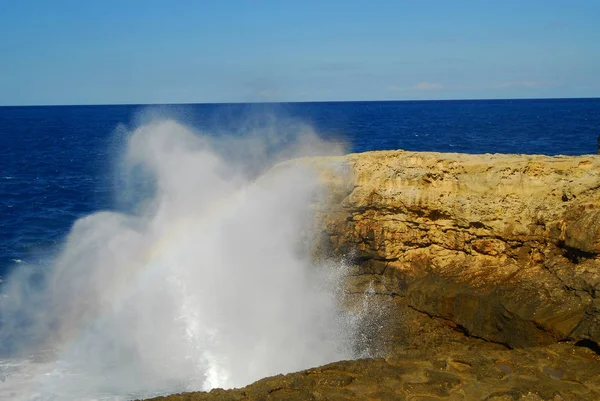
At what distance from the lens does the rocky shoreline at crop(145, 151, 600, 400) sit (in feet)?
26.5

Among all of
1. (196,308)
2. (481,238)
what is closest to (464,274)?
(481,238)

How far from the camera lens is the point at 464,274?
11.4m

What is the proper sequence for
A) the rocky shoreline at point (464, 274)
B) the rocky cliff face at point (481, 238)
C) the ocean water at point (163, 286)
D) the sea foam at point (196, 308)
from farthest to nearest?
the ocean water at point (163, 286)
the sea foam at point (196, 308)
the rocky cliff face at point (481, 238)
the rocky shoreline at point (464, 274)

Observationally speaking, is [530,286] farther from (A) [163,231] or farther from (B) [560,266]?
(A) [163,231]

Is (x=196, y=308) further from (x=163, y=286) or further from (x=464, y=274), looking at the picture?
(x=464, y=274)

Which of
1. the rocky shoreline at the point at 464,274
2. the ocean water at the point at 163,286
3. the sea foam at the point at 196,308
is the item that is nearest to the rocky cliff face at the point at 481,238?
the rocky shoreline at the point at 464,274

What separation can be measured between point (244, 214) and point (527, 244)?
21.7 feet

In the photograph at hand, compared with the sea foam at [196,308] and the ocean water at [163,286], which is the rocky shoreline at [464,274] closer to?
the sea foam at [196,308]

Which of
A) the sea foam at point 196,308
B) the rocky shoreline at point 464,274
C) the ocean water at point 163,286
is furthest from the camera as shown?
the ocean water at point 163,286

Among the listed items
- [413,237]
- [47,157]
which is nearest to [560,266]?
[413,237]

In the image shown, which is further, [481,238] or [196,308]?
[196,308]

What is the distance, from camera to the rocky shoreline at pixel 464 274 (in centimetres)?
807

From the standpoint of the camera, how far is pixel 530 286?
1048 cm

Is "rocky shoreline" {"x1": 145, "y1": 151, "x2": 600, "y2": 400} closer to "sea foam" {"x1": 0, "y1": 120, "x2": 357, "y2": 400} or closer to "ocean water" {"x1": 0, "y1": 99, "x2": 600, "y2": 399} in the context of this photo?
"sea foam" {"x1": 0, "y1": 120, "x2": 357, "y2": 400}
